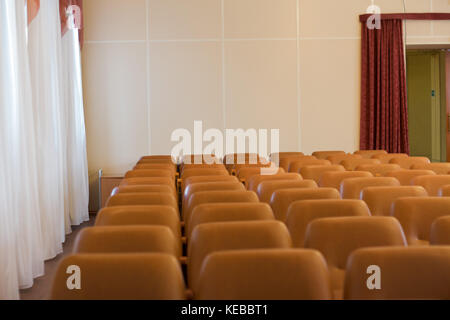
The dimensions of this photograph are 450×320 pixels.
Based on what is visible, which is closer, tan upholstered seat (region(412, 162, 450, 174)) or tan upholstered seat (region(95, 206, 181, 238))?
tan upholstered seat (region(95, 206, 181, 238))

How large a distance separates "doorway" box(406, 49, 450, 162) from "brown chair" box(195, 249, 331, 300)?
11575 mm

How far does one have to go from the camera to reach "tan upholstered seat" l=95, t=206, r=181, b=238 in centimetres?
Answer: 324

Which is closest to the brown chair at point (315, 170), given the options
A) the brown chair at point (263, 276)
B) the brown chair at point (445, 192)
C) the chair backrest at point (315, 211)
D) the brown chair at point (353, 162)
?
the brown chair at point (353, 162)

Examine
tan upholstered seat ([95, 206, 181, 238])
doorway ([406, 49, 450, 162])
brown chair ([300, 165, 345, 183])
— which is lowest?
tan upholstered seat ([95, 206, 181, 238])

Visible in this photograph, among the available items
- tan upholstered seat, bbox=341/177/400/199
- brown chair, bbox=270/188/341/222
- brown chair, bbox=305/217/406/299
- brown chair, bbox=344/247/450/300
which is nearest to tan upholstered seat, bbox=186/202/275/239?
brown chair, bbox=305/217/406/299

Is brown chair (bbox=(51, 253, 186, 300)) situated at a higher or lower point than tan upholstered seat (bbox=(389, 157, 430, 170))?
lower

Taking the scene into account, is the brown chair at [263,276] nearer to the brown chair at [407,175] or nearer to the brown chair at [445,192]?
the brown chair at [445,192]

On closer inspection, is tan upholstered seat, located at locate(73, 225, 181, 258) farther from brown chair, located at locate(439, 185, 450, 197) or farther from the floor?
brown chair, located at locate(439, 185, 450, 197)

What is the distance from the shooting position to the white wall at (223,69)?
368 inches

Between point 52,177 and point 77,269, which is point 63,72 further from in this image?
point 77,269

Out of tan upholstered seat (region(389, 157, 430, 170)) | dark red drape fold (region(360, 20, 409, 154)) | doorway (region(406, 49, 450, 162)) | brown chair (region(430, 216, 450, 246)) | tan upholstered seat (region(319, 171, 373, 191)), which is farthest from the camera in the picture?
doorway (region(406, 49, 450, 162))

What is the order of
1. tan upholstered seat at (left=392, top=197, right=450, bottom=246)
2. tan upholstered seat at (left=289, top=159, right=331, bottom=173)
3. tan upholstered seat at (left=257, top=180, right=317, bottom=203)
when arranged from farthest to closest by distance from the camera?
tan upholstered seat at (left=289, top=159, right=331, bottom=173) → tan upholstered seat at (left=257, top=180, right=317, bottom=203) → tan upholstered seat at (left=392, top=197, right=450, bottom=246)

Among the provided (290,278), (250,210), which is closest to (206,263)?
(290,278)

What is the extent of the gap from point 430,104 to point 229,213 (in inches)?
443
